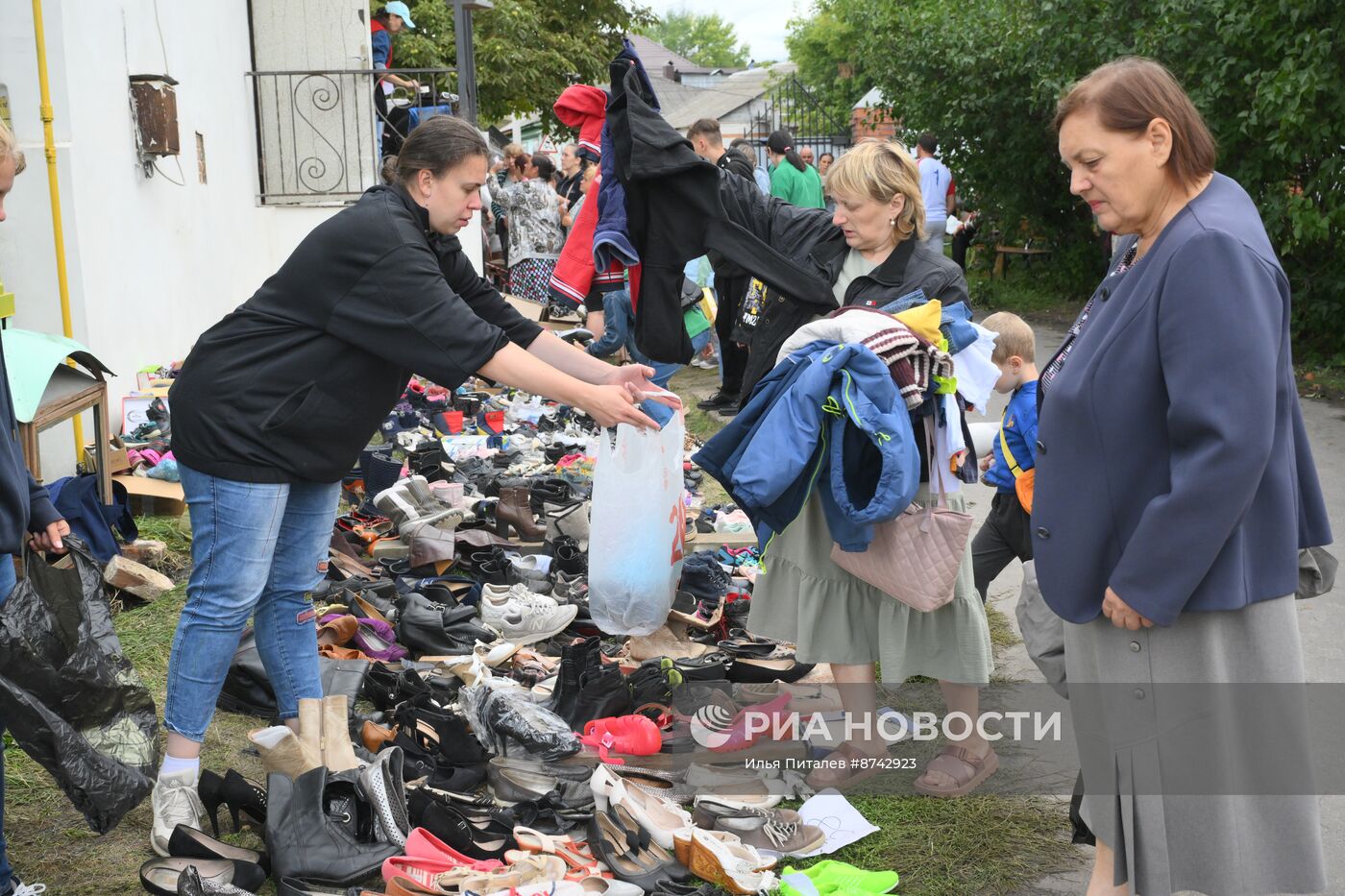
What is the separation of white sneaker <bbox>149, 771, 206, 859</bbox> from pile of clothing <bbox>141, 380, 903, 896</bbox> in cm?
5

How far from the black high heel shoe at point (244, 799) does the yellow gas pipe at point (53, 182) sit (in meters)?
Answer: 3.79

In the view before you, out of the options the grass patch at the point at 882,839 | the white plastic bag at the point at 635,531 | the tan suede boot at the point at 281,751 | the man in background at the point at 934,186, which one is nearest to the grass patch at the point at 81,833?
the grass patch at the point at 882,839

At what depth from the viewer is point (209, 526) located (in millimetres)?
3527

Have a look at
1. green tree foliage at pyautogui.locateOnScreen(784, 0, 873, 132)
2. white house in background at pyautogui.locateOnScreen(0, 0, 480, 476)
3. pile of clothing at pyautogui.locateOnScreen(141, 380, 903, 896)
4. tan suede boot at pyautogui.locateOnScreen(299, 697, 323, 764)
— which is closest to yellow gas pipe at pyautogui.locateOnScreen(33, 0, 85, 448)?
white house in background at pyautogui.locateOnScreen(0, 0, 480, 476)

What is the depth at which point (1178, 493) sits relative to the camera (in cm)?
238

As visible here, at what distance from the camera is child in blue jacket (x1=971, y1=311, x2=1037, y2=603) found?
13.6 ft

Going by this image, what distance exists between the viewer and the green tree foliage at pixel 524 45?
27547 mm

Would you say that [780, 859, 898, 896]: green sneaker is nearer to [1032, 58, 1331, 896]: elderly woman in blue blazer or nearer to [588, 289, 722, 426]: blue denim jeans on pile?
[1032, 58, 1331, 896]: elderly woman in blue blazer

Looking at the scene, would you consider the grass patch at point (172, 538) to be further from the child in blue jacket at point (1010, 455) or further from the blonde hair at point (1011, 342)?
the blonde hair at point (1011, 342)

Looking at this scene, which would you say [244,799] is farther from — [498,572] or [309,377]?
[498,572]

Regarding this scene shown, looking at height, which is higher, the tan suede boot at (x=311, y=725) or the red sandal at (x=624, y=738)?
the tan suede boot at (x=311, y=725)

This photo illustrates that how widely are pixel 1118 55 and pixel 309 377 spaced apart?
38.4 feet

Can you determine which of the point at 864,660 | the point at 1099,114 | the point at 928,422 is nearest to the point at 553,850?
the point at 864,660

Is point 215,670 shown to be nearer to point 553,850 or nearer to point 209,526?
point 209,526
